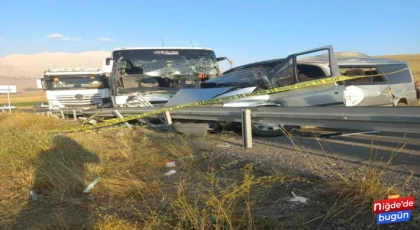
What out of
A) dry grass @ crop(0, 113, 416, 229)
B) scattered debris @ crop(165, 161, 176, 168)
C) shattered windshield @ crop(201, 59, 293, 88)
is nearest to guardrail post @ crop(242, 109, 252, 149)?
dry grass @ crop(0, 113, 416, 229)

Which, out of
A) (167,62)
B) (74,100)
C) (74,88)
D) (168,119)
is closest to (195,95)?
(168,119)

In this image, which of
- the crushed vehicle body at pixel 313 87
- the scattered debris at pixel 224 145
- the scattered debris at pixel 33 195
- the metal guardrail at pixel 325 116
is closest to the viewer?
the metal guardrail at pixel 325 116

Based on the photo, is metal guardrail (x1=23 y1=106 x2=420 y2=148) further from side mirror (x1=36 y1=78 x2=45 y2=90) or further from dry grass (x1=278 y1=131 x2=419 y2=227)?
side mirror (x1=36 y1=78 x2=45 y2=90)

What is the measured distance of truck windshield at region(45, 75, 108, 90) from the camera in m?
17.3

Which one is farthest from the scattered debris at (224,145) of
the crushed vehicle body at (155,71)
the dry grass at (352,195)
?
the crushed vehicle body at (155,71)

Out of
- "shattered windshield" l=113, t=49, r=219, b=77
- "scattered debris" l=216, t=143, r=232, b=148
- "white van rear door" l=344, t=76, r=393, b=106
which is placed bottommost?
"scattered debris" l=216, t=143, r=232, b=148

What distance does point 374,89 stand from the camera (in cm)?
889

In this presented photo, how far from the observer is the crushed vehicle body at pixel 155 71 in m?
11.8

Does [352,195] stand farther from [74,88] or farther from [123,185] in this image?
[74,88]

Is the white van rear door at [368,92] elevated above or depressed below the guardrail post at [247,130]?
above

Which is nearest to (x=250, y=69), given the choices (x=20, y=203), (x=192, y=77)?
(x=192, y=77)

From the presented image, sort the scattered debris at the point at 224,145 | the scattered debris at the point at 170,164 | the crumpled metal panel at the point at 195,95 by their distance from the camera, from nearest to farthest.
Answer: the scattered debris at the point at 170,164 < the scattered debris at the point at 224,145 < the crumpled metal panel at the point at 195,95
